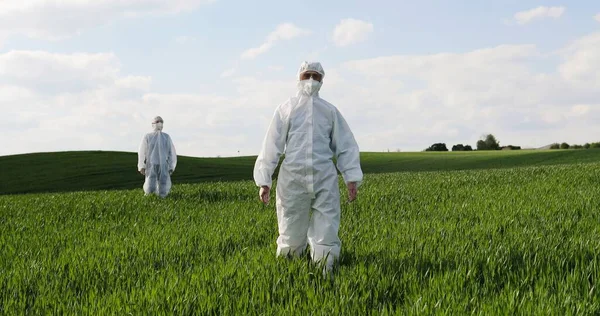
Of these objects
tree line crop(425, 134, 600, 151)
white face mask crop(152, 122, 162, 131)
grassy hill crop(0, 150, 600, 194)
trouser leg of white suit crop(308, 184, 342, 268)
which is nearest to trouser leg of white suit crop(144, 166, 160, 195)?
white face mask crop(152, 122, 162, 131)

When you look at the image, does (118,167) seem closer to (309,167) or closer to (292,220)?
(292,220)

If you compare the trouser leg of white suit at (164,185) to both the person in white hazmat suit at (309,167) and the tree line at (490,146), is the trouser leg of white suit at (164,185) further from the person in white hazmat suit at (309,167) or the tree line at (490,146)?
the tree line at (490,146)

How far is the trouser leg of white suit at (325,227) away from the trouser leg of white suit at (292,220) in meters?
0.11

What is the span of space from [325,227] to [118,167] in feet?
151

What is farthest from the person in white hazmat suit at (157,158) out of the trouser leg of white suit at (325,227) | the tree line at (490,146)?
the tree line at (490,146)

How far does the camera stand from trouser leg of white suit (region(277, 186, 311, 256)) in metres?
6.48

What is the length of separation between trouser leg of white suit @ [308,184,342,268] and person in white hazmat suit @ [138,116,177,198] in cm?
1087

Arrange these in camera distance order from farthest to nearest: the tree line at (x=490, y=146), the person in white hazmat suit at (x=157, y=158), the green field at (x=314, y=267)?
the tree line at (x=490, y=146), the person in white hazmat suit at (x=157, y=158), the green field at (x=314, y=267)

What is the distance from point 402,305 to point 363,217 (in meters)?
5.78

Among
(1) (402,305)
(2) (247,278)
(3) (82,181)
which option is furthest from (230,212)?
(3) (82,181)

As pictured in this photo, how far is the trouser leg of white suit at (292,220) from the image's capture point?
6477 mm

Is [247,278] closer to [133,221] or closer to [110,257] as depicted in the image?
[110,257]

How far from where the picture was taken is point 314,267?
20.4 ft

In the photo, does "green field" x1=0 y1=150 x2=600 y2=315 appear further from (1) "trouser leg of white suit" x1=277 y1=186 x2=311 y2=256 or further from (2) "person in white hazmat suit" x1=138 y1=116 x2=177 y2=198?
(2) "person in white hazmat suit" x1=138 y1=116 x2=177 y2=198
